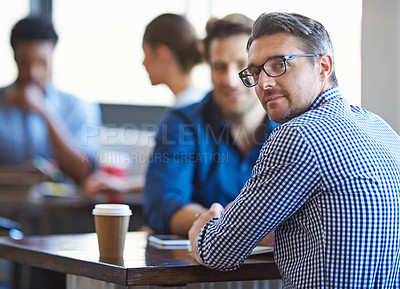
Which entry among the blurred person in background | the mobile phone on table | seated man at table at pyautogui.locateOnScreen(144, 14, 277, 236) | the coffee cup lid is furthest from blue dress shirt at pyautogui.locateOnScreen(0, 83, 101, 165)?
the coffee cup lid

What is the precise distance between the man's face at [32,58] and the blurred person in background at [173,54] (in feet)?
5.52

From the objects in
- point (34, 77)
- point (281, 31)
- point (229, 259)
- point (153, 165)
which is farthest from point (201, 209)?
point (34, 77)

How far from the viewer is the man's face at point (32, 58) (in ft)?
13.1

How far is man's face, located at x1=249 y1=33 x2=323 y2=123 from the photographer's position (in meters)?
1.26

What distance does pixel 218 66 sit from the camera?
7.13ft

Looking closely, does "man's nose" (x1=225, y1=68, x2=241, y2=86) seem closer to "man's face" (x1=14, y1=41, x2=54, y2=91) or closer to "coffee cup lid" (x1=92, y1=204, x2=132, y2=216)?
"coffee cup lid" (x1=92, y1=204, x2=132, y2=216)

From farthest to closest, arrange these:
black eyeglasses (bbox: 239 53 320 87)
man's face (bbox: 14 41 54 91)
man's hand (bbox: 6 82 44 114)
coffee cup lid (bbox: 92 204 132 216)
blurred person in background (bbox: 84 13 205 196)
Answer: man's hand (bbox: 6 82 44 114) < man's face (bbox: 14 41 54 91) < blurred person in background (bbox: 84 13 205 196) < coffee cup lid (bbox: 92 204 132 216) < black eyeglasses (bbox: 239 53 320 87)

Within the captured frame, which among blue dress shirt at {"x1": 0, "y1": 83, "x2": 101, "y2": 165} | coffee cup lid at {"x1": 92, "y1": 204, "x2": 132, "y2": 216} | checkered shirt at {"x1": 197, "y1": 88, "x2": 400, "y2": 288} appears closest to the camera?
checkered shirt at {"x1": 197, "y1": 88, "x2": 400, "y2": 288}

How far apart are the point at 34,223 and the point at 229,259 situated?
7.39 feet

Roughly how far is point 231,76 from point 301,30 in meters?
0.87

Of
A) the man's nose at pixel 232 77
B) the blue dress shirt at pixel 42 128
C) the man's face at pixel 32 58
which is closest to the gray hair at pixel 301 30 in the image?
the man's nose at pixel 232 77

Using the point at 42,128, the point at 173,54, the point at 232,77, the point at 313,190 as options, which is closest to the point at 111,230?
the point at 313,190

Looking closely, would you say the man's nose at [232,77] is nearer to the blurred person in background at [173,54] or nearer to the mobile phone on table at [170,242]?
the blurred person in background at [173,54]

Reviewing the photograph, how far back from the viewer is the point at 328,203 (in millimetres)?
1152
